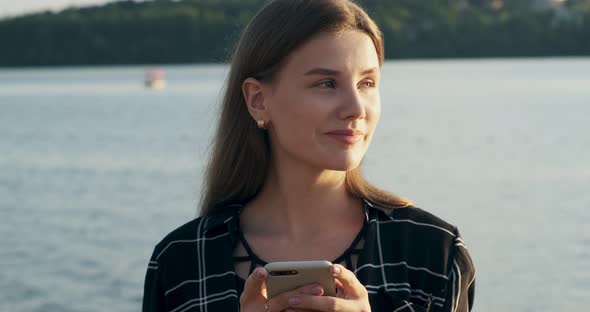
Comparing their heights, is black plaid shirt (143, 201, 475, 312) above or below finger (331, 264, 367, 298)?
above

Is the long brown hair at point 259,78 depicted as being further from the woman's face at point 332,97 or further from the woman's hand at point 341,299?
the woman's hand at point 341,299

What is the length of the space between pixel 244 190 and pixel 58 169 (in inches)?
803

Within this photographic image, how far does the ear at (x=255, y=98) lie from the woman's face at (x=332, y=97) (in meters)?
0.11

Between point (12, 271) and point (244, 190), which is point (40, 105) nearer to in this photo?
point (12, 271)

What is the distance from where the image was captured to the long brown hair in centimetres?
315

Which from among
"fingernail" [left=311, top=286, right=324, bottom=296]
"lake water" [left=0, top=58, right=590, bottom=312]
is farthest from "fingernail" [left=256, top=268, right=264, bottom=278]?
"lake water" [left=0, top=58, right=590, bottom=312]

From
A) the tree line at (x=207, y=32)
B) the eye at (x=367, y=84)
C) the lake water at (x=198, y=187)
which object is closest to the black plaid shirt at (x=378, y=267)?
the eye at (x=367, y=84)

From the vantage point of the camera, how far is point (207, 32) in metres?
92.8

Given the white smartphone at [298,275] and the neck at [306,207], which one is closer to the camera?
the white smartphone at [298,275]

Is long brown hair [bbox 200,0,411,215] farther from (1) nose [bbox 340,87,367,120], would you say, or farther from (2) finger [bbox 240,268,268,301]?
(2) finger [bbox 240,268,268,301]

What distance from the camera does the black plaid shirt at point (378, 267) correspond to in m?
3.07

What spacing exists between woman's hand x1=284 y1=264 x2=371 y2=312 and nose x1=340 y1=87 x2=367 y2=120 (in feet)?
1.54

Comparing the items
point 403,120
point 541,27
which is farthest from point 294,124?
point 541,27

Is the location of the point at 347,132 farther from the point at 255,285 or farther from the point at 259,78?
the point at 255,285
